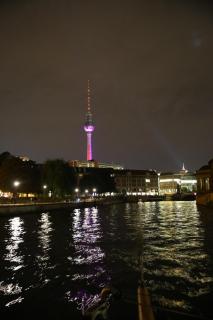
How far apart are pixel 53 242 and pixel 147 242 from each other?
28.5 ft

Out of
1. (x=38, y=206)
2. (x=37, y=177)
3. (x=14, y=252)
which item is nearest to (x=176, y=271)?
(x=14, y=252)

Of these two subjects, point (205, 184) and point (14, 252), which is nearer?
point (14, 252)

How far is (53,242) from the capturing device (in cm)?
3384

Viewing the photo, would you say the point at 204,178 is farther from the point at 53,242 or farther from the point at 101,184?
the point at 53,242

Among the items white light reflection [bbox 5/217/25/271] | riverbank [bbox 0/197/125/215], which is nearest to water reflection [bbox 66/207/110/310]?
white light reflection [bbox 5/217/25/271]

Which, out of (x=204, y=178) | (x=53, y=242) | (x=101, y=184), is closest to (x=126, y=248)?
(x=53, y=242)

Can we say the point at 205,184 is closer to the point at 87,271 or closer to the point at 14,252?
the point at 14,252

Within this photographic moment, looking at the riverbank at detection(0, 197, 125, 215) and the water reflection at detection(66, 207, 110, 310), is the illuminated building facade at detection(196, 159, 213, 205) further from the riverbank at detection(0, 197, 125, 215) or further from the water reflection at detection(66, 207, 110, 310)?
the water reflection at detection(66, 207, 110, 310)

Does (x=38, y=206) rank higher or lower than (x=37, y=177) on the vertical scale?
lower

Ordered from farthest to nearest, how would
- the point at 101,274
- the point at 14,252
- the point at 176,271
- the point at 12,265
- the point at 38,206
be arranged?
the point at 38,206, the point at 14,252, the point at 12,265, the point at 176,271, the point at 101,274

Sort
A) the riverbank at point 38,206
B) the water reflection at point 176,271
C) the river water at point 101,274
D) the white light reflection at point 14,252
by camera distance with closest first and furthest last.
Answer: the river water at point 101,274
the water reflection at point 176,271
the white light reflection at point 14,252
the riverbank at point 38,206

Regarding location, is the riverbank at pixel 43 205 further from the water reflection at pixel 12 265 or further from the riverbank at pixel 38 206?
the water reflection at pixel 12 265

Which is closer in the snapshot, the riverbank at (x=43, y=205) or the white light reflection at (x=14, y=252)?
the white light reflection at (x=14, y=252)

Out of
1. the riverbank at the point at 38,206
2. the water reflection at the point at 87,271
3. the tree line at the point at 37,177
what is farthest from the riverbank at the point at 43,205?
the water reflection at the point at 87,271
